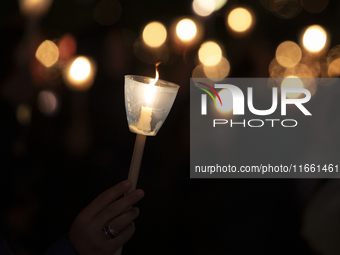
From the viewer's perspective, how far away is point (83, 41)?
3.93ft

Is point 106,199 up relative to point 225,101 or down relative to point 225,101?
down

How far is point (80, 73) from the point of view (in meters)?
1.21

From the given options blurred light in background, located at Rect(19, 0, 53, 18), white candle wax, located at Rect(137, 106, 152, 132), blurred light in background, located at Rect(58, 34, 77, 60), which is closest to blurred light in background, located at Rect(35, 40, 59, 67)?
blurred light in background, located at Rect(58, 34, 77, 60)

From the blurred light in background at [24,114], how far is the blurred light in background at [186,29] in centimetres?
82

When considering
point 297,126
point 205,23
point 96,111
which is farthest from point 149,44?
point 297,126

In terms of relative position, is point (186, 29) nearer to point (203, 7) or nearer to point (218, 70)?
point (203, 7)

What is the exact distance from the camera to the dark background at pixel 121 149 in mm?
1198

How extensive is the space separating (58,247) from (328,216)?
1.27 meters

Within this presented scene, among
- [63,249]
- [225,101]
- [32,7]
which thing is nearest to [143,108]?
[63,249]

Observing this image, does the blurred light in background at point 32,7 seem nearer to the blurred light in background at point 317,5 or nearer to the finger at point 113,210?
the finger at point 113,210

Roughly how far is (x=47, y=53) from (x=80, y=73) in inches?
7.7

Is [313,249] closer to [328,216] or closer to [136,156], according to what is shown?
[328,216]

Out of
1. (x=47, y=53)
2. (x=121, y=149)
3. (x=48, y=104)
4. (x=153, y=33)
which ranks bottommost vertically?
(x=121, y=149)

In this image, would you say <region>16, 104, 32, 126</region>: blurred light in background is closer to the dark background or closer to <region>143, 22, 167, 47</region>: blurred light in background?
the dark background
